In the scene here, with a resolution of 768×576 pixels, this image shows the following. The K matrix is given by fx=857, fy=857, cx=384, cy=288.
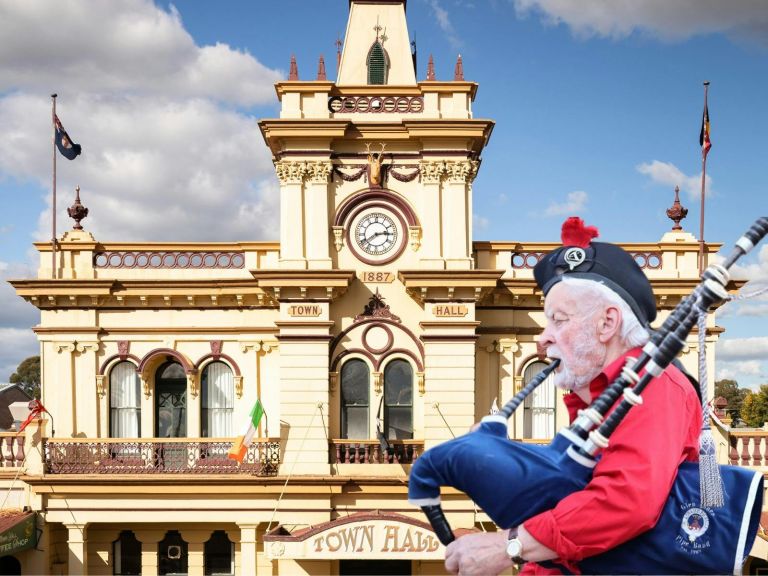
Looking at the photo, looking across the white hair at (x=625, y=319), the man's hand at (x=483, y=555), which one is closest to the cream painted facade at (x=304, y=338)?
the white hair at (x=625, y=319)

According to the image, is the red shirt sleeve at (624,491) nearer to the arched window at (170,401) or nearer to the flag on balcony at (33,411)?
the arched window at (170,401)

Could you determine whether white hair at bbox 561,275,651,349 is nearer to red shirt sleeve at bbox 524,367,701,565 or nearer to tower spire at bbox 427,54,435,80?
red shirt sleeve at bbox 524,367,701,565

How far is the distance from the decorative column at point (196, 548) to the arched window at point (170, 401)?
6.97 feet

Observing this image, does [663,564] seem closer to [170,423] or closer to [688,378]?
[688,378]

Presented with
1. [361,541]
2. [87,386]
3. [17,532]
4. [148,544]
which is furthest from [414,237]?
[17,532]

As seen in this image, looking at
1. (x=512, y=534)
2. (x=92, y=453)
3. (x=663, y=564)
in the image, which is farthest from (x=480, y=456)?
(x=92, y=453)

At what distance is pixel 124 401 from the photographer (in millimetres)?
18984

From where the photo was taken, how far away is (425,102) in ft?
60.0

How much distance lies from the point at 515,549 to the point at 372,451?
12.6 m

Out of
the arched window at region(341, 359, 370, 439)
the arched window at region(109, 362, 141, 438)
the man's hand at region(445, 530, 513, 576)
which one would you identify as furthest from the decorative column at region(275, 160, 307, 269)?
the man's hand at region(445, 530, 513, 576)

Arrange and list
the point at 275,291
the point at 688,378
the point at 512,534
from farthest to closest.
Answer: the point at 275,291
the point at 688,378
the point at 512,534

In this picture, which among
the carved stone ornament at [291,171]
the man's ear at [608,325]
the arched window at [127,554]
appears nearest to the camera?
the man's ear at [608,325]

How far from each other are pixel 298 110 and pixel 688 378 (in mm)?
13637

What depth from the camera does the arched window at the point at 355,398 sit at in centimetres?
1816
